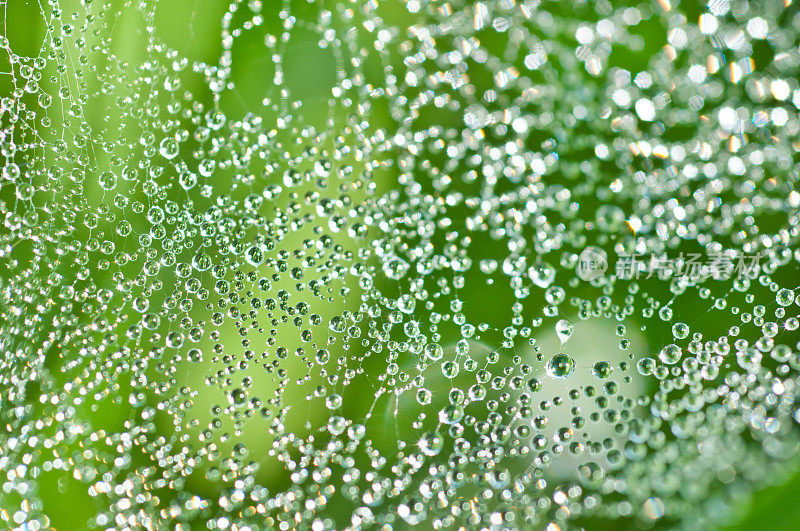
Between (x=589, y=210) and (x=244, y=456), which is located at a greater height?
(x=589, y=210)

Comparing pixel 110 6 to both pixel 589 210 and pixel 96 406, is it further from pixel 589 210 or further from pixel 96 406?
pixel 589 210

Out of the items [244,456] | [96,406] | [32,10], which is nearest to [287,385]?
[244,456]

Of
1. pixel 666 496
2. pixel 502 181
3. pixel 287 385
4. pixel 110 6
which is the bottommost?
pixel 666 496

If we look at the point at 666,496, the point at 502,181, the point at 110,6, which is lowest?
the point at 666,496

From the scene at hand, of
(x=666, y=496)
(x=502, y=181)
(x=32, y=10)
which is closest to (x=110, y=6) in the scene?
(x=32, y=10)

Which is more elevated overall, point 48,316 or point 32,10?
point 32,10

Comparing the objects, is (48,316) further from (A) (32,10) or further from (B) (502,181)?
(B) (502,181)
